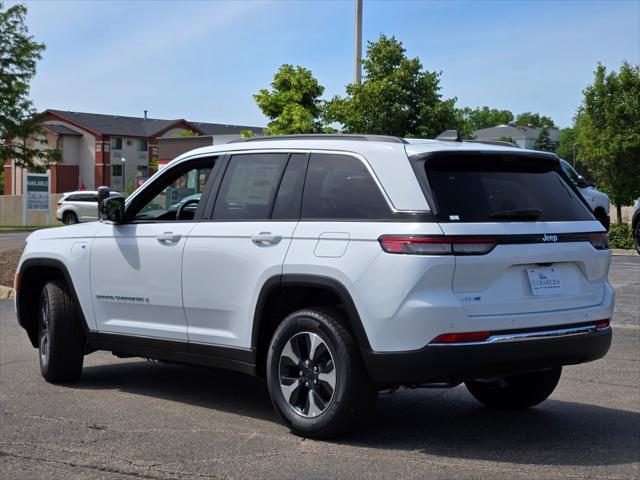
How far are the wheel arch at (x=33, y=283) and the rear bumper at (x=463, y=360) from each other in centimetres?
319

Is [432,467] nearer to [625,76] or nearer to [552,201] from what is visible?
[552,201]

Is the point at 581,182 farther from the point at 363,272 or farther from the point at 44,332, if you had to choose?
the point at 363,272

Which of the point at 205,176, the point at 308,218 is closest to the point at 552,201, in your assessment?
the point at 308,218

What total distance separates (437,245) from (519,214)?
26.6 inches

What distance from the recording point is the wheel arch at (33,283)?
786 centimetres

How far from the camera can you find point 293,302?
20.7 ft

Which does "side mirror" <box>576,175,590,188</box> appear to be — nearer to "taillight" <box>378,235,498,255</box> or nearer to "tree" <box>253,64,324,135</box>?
"tree" <box>253,64,324,135</box>

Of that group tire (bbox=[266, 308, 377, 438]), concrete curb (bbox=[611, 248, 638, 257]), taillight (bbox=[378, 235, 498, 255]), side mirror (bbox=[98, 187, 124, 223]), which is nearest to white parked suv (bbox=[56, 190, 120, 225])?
concrete curb (bbox=[611, 248, 638, 257])

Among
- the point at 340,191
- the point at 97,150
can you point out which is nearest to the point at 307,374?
the point at 340,191

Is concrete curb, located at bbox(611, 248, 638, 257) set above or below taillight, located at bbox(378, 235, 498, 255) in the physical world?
below

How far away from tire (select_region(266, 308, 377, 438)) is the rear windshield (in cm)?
95

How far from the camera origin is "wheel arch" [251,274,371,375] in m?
5.67

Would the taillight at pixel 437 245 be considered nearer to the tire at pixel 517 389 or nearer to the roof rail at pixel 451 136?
the roof rail at pixel 451 136

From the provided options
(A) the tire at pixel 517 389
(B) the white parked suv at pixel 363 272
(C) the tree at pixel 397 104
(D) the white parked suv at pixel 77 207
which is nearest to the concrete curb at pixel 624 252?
(C) the tree at pixel 397 104
